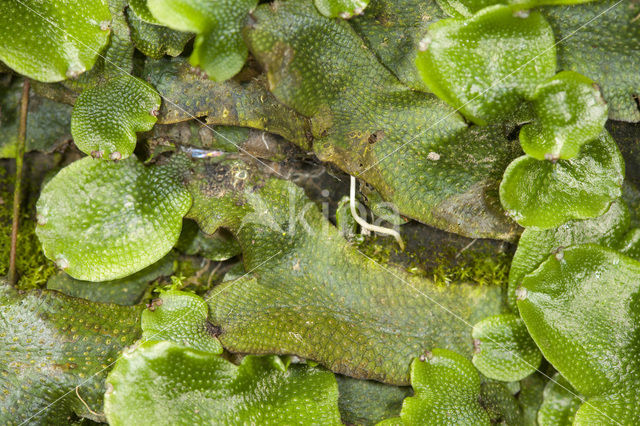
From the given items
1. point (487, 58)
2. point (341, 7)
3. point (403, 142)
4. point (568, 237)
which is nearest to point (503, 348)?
point (568, 237)

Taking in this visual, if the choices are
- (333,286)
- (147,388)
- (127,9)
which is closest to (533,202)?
(333,286)

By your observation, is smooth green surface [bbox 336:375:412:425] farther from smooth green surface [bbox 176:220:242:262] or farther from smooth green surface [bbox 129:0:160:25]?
smooth green surface [bbox 129:0:160:25]

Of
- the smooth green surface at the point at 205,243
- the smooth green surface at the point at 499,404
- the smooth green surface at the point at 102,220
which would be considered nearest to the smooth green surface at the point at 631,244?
the smooth green surface at the point at 499,404

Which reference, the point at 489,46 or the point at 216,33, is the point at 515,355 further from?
the point at 216,33

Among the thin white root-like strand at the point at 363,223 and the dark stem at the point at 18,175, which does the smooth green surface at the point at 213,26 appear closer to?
the thin white root-like strand at the point at 363,223

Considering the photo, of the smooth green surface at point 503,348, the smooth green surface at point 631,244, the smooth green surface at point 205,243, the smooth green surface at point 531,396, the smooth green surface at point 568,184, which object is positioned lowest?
the smooth green surface at point 531,396

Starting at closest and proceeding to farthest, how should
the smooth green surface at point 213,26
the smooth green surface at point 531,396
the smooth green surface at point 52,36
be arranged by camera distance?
1. the smooth green surface at point 213,26
2. the smooth green surface at point 52,36
3. the smooth green surface at point 531,396

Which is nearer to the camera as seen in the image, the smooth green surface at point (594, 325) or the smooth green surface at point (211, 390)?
the smooth green surface at point (211, 390)
